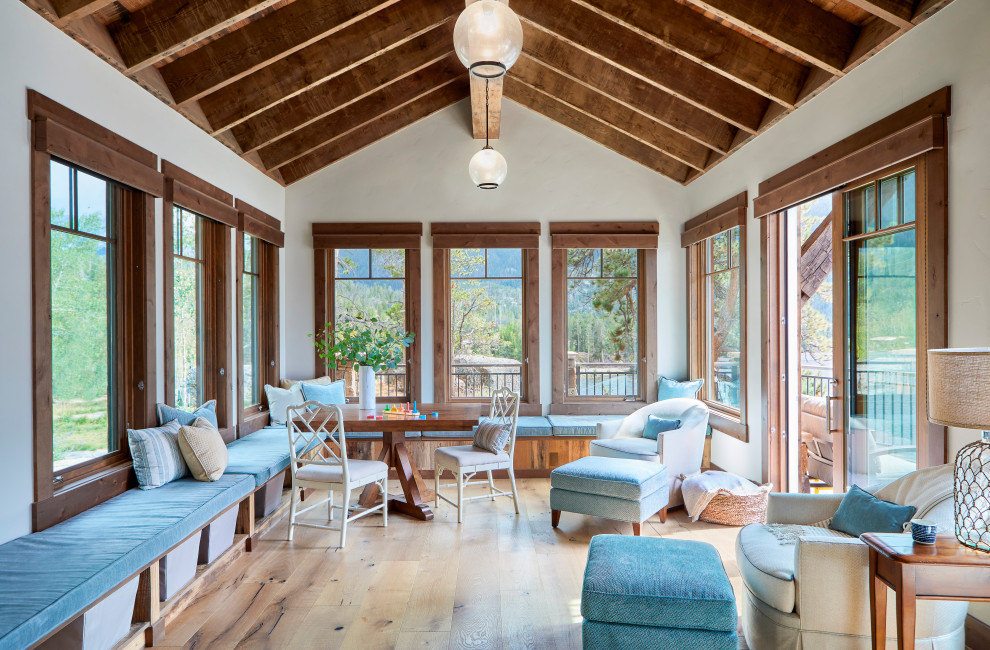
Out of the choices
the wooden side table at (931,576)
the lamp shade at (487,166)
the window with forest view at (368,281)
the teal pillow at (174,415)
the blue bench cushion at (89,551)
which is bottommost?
the blue bench cushion at (89,551)

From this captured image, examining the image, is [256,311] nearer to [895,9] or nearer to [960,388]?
[895,9]

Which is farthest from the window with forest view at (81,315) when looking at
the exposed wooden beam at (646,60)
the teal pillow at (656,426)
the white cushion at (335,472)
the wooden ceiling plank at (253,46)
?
the teal pillow at (656,426)

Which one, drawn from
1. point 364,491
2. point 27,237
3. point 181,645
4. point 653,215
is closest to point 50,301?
point 27,237

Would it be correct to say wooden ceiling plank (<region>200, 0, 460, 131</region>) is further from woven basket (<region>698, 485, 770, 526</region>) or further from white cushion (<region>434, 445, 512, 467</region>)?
woven basket (<region>698, 485, 770, 526</region>)

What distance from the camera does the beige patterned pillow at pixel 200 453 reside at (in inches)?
148

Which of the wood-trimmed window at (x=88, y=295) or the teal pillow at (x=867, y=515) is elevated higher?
the wood-trimmed window at (x=88, y=295)

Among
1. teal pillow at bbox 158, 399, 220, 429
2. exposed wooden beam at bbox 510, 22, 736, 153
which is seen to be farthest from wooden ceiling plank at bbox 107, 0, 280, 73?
exposed wooden beam at bbox 510, 22, 736, 153

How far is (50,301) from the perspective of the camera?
3012 mm

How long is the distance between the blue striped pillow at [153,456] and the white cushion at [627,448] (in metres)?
3.25

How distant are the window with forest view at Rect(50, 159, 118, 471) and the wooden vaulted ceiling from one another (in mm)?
793

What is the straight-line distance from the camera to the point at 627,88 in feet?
17.2

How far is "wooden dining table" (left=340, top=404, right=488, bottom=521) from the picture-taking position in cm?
466

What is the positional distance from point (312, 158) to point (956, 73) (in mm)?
5417

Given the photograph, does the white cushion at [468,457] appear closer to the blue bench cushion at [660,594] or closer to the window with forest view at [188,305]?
the window with forest view at [188,305]
